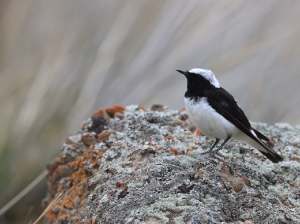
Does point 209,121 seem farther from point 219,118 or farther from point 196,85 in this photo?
point 196,85

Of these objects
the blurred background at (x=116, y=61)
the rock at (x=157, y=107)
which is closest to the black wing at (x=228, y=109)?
the rock at (x=157, y=107)

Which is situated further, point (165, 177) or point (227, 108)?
point (227, 108)

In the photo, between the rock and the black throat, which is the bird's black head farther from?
the rock

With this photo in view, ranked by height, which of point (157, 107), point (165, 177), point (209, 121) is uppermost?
point (157, 107)

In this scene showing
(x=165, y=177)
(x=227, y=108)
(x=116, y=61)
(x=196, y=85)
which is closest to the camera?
(x=165, y=177)

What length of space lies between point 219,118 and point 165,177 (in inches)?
38.6

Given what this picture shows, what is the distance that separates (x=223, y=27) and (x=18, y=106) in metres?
2.66

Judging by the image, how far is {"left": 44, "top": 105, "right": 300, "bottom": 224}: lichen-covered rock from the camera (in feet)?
6.47

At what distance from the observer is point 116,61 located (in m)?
3.82

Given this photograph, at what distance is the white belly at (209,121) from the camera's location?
112 inches

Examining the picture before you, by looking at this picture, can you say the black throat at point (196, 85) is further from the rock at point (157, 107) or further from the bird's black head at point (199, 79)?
the rock at point (157, 107)

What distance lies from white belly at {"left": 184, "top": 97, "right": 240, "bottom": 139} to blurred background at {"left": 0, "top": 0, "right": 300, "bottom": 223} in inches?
39.6

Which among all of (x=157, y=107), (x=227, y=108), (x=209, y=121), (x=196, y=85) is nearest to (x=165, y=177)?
(x=209, y=121)

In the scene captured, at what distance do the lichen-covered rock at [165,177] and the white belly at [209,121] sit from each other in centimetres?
17
